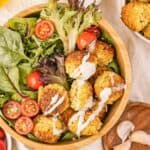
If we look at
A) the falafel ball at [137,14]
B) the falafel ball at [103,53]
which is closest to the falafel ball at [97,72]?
the falafel ball at [103,53]

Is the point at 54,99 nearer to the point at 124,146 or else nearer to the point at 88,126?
the point at 88,126

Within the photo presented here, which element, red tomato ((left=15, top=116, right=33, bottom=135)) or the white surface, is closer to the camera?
red tomato ((left=15, top=116, right=33, bottom=135))

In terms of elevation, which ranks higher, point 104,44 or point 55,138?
point 104,44

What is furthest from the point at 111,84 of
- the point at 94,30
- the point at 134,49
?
the point at 134,49

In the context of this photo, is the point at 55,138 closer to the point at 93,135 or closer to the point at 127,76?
the point at 93,135

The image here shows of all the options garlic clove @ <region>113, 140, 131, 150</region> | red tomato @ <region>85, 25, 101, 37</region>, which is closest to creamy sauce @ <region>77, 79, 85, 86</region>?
red tomato @ <region>85, 25, 101, 37</region>

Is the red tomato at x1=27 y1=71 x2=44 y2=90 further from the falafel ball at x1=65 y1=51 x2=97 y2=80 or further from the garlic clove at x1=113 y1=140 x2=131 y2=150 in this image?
the garlic clove at x1=113 y1=140 x2=131 y2=150

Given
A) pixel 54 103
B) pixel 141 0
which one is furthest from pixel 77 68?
pixel 141 0
